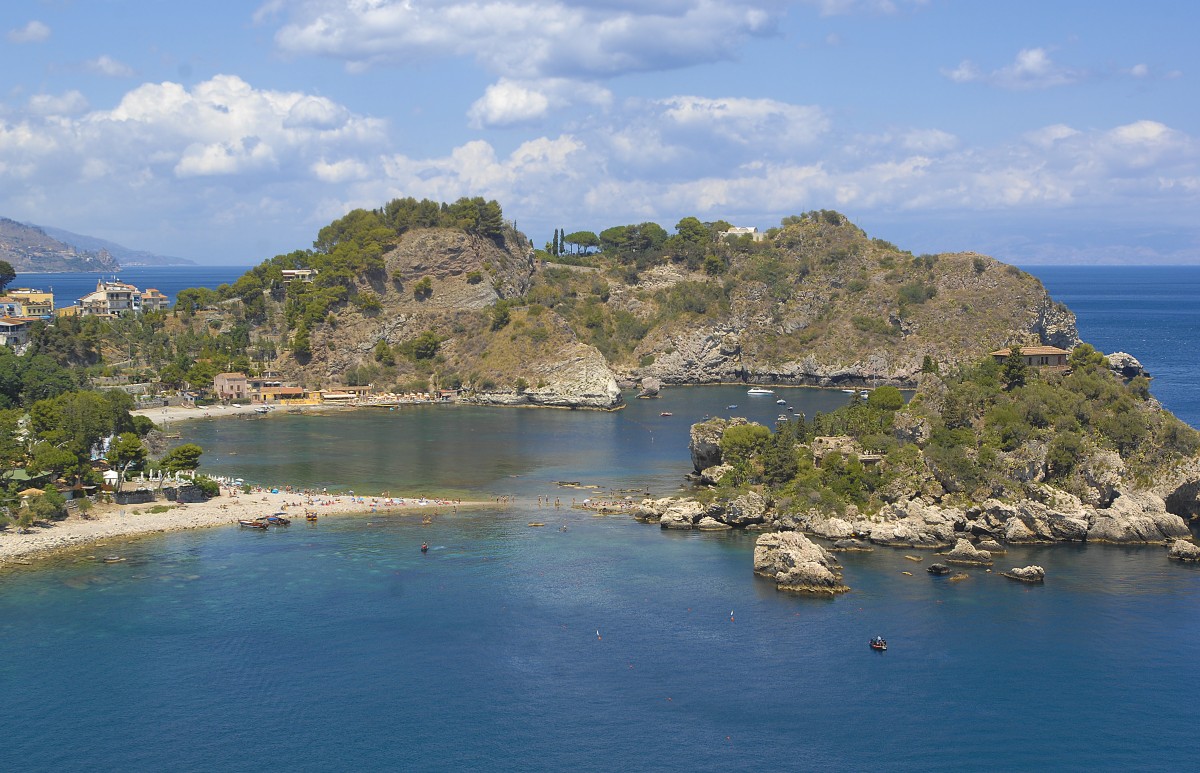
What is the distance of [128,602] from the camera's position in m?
52.8

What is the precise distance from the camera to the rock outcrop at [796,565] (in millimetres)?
54750

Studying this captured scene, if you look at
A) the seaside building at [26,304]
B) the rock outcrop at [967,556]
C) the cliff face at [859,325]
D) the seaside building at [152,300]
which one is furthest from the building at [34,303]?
the rock outcrop at [967,556]

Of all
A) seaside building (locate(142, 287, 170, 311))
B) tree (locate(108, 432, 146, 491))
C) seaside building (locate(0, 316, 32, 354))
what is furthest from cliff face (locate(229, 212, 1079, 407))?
tree (locate(108, 432, 146, 491))

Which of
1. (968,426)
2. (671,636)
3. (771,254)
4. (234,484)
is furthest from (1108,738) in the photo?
(771,254)

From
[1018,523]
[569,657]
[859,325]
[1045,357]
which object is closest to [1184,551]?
[1018,523]

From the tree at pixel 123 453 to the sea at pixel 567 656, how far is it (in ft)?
34.6

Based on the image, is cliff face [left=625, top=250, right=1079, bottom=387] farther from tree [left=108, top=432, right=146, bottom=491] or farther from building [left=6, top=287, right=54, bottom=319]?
tree [left=108, top=432, right=146, bottom=491]

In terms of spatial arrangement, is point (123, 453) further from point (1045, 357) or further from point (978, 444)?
point (1045, 357)

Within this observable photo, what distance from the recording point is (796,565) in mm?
55500

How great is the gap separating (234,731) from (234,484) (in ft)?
137

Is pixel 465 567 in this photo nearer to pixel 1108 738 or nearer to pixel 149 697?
pixel 149 697

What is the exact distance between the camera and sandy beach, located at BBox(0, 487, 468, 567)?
6178 cm

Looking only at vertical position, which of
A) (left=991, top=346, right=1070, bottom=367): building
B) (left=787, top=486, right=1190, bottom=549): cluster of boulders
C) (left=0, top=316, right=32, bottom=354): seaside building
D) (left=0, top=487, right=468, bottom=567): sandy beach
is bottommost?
(left=787, top=486, right=1190, bottom=549): cluster of boulders

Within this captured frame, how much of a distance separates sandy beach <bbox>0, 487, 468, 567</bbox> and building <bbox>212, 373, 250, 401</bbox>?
5799 cm
